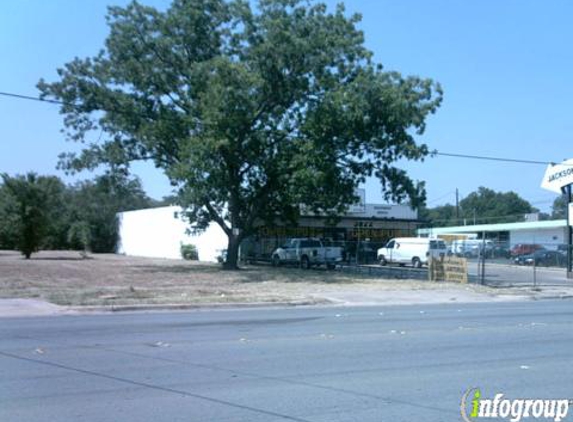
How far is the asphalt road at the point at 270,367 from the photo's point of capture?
788 cm

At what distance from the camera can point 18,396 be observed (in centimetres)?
838

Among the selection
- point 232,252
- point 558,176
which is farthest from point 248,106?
point 558,176

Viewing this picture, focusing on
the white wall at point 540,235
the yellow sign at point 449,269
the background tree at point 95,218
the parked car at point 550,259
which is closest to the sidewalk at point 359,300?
the yellow sign at point 449,269

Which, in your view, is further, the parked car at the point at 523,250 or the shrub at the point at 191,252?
the shrub at the point at 191,252

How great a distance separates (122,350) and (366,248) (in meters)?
42.3

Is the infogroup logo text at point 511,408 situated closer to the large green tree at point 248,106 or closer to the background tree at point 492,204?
the large green tree at point 248,106

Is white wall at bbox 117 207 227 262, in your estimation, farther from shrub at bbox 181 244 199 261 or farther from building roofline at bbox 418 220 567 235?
building roofline at bbox 418 220 567 235

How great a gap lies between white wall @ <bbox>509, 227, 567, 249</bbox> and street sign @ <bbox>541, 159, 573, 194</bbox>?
27.9 metres

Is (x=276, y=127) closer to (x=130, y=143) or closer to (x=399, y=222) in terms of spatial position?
(x=130, y=143)

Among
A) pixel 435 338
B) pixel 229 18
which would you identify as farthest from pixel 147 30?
pixel 435 338

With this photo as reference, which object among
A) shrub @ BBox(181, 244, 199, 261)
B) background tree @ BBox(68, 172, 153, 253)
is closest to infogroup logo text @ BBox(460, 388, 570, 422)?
shrub @ BBox(181, 244, 199, 261)

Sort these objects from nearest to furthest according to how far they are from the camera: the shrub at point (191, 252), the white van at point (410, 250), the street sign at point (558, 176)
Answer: the street sign at point (558, 176) → the white van at point (410, 250) → the shrub at point (191, 252)

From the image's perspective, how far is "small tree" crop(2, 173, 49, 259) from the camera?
5222cm

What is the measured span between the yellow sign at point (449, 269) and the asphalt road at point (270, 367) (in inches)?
591
